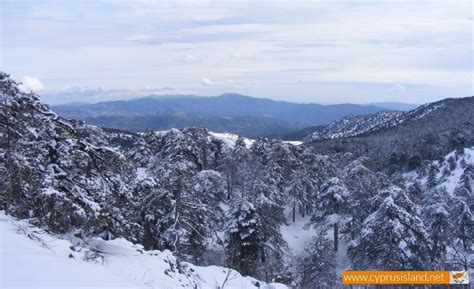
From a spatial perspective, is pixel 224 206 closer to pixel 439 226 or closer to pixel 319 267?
pixel 319 267

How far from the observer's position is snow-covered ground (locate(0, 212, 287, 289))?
20.6 feet

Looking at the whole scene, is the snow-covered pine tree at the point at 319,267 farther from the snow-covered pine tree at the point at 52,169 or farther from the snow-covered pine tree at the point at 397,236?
the snow-covered pine tree at the point at 52,169

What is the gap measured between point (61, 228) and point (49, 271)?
439 centimetres

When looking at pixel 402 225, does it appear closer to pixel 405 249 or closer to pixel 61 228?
pixel 405 249

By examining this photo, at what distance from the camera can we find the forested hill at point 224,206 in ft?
34.7

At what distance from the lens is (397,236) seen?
2112cm

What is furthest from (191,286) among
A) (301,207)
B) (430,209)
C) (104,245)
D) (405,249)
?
(301,207)

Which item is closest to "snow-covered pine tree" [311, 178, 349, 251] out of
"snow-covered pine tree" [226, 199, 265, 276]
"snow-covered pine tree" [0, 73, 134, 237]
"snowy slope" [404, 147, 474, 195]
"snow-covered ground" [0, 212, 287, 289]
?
"snow-covered pine tree" [226, 199, 265, 276]

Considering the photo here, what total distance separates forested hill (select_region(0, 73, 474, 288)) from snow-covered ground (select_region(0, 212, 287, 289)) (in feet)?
1.03

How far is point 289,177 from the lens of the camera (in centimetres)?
4841

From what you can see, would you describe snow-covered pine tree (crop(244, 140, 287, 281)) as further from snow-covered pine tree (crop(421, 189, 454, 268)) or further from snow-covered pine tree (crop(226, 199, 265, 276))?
snow-covered pine tree (crop(421, 189, 454, 268))

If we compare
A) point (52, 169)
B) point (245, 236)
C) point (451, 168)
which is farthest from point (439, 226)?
point (52, 169)

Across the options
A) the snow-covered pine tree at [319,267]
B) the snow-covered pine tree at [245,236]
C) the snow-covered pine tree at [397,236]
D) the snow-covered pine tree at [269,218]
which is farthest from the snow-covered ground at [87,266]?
the snow-covered pine tree at [319,267]

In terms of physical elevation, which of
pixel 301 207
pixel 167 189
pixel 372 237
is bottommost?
pixel 301 207
